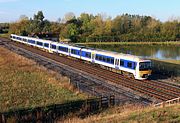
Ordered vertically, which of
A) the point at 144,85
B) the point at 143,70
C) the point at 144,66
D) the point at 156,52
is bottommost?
the point at 144,85

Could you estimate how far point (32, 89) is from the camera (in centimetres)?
3312

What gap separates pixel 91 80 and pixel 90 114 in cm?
1405

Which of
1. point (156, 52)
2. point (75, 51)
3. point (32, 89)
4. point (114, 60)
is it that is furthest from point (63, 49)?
point (32, 89)

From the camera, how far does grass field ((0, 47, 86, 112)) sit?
90.4ft

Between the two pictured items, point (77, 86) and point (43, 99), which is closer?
point (43, 99)

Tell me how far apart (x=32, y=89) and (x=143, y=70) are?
41.2 feet

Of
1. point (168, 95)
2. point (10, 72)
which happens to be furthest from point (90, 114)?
point (10, 72)

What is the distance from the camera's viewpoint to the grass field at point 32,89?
27562 mm

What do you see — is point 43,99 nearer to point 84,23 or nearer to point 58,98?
point 58,98

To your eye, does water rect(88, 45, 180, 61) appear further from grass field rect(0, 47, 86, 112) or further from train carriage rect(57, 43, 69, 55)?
grass field rect(0, 47, 86, 112)

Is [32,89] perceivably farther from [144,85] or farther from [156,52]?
[156,52]

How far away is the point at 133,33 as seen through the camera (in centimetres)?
12800

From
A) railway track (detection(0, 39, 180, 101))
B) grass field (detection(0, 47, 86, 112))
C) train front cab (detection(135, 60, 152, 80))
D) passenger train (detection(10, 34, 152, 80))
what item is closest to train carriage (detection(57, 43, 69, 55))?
passenger train (detection(10, 34, 152, 80))

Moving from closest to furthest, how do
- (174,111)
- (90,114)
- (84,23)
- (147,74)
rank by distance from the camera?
(174,111) < (90,114) < (147,74) < (84,23)
